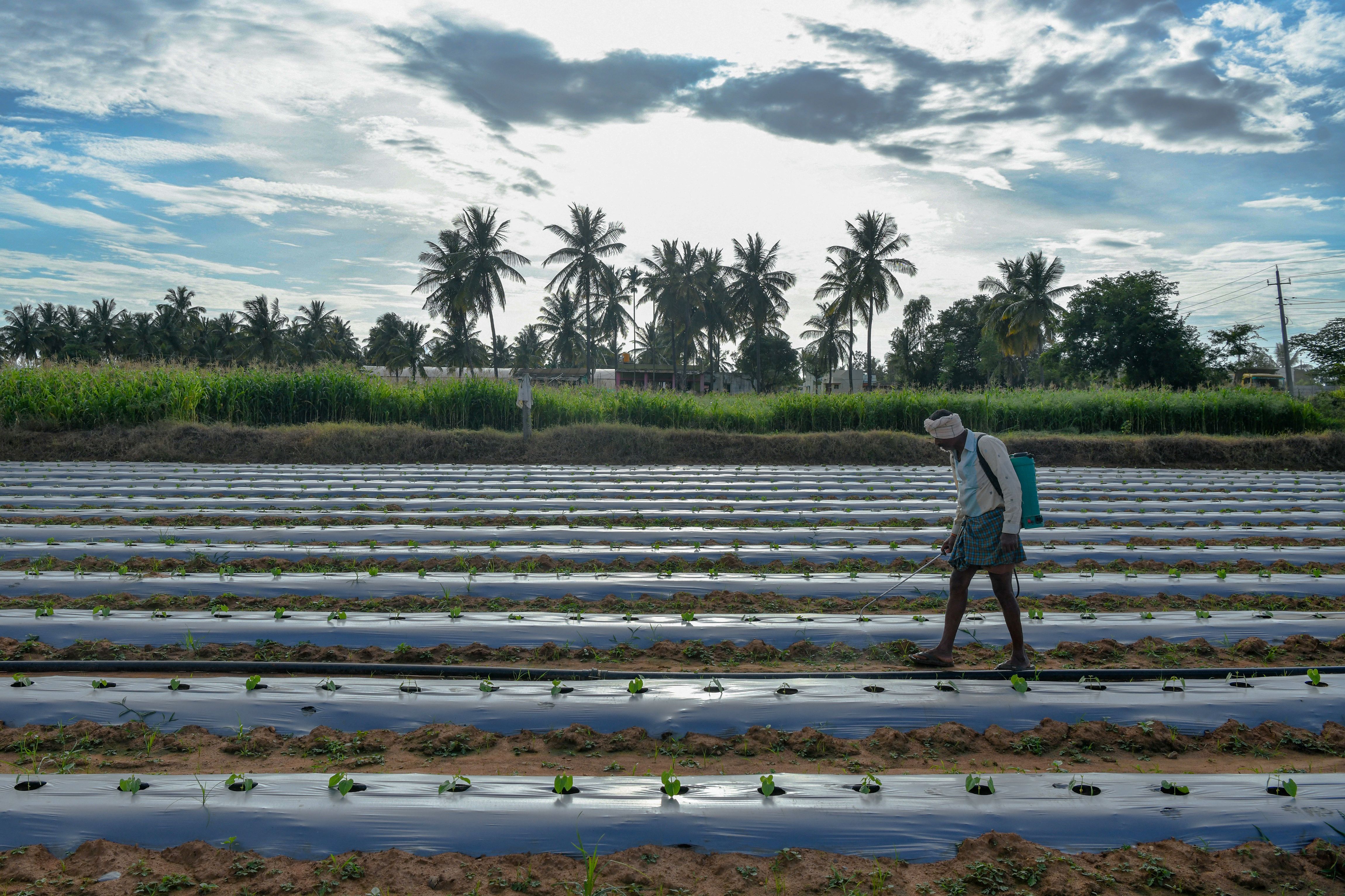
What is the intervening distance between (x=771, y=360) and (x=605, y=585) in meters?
46.4

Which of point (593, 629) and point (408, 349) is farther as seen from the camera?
point (408, 349)

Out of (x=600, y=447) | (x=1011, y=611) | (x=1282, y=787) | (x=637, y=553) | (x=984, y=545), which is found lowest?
(x=1282, y=787)

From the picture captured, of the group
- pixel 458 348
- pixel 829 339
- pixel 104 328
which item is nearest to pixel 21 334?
pixel 104 328

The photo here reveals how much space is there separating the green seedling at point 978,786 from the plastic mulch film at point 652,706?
25.5 inches

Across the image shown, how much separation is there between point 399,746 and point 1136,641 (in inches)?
174

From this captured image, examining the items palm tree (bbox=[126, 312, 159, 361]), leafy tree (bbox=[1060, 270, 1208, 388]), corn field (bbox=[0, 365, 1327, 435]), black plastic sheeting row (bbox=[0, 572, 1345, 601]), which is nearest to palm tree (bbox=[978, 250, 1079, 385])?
leafy tree (bbox=[1060, 270, 1208, 388])

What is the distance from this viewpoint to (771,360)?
5119 centimetres

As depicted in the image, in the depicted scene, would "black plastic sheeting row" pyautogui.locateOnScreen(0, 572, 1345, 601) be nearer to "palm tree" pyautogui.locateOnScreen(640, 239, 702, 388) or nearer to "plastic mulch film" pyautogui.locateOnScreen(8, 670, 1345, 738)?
"plastic mulch film" pyautogui.locateOnScreen(8, 670, 1345, 738)

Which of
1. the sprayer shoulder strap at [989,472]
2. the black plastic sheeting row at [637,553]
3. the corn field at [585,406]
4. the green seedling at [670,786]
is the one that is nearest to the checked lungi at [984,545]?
the sprayer shoulder strap at [989,472]

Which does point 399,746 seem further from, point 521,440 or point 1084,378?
point 1084,378

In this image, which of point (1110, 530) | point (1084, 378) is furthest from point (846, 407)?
point (1084, 378)

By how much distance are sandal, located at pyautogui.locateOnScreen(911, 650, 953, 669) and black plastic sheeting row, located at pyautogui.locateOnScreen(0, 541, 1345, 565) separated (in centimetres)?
247

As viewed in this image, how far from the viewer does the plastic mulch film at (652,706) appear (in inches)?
140

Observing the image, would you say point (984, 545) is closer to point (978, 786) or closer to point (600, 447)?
point (978, 786)
